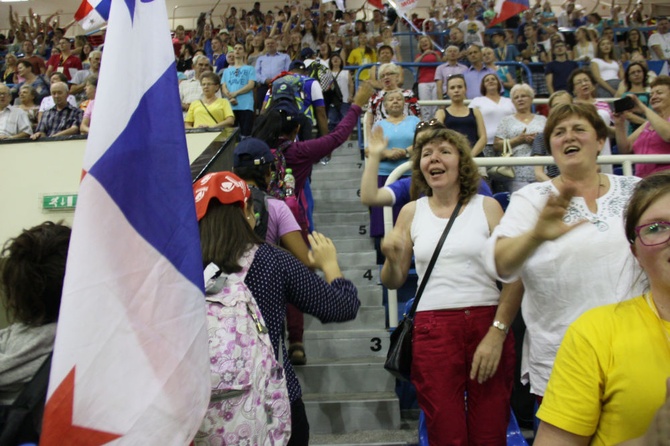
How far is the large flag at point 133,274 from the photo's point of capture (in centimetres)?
149

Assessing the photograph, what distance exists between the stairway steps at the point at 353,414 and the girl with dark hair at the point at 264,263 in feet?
4.93

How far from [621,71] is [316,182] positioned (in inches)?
209

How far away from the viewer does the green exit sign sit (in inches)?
249

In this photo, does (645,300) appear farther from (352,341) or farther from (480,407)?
(352,341)

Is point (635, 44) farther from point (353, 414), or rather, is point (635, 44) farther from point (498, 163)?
point (353, 414)

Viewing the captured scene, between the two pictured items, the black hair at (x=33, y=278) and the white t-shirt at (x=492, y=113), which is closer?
the black hair at (x=33, y=278)

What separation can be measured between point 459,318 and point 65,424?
5.19 feet

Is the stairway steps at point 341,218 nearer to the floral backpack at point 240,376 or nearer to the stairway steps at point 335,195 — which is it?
the stairway steps at point 335,195

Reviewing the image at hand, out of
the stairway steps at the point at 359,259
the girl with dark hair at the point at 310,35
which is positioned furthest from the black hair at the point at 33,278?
the girl with dark hair at the point at 310,35

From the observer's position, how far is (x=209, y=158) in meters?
4.04

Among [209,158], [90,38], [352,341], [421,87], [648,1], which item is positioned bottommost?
[352,341]

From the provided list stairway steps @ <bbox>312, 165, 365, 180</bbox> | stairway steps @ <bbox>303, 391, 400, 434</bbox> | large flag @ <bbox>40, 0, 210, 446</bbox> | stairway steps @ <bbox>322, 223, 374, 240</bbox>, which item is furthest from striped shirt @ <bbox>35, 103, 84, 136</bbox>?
large flag @ <bbox>40, 0, 210, 446</bbox>

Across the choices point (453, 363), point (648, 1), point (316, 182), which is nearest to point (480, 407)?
point (453, 363)

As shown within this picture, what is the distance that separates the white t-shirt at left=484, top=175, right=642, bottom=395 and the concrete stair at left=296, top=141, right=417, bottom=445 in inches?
57.6
